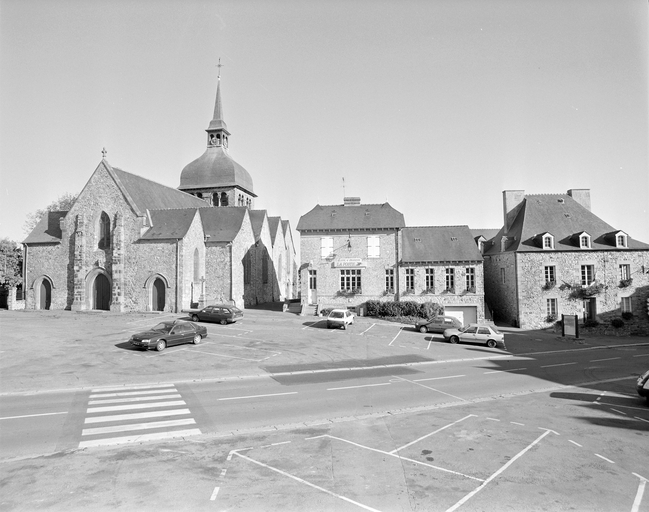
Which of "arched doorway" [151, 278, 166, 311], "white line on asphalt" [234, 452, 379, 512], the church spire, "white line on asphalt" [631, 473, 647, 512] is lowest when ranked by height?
"white line on asphalt" [631, 473, 647, 512]

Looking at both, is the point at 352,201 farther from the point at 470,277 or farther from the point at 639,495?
the point at 639,495

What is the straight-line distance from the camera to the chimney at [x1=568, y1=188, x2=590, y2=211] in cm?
4325

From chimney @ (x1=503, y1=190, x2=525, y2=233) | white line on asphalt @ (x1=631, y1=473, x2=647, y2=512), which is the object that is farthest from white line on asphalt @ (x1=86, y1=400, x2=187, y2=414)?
chimney @ (x1=503, y1=190, x2=525, y2=233)

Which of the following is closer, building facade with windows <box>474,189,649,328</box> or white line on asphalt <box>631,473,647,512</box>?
white line on asphalt <box>631,473,647,512</box>

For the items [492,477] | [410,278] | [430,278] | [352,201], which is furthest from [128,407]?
[352,201]

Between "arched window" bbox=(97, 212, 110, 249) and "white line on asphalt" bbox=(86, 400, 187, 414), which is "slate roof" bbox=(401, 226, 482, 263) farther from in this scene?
"white line on asphalt" bbox=(86, 400, 187, 414)

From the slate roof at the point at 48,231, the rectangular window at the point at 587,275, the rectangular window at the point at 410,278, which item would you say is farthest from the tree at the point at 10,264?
the rectangular window at the point at 587,275

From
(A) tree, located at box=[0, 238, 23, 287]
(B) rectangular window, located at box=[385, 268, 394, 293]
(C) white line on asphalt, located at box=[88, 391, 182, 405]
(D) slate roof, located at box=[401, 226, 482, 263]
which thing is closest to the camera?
(C) white line on asphalt, located at box=[88, 391, 182, 405]

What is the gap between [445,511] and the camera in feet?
23.6

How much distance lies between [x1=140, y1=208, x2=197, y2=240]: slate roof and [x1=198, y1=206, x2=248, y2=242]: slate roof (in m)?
3.61

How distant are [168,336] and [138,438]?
12.5 metres

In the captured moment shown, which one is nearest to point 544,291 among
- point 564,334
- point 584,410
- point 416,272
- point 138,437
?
point 564,334

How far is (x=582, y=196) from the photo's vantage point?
43438mm

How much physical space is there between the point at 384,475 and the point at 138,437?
20.0ft
